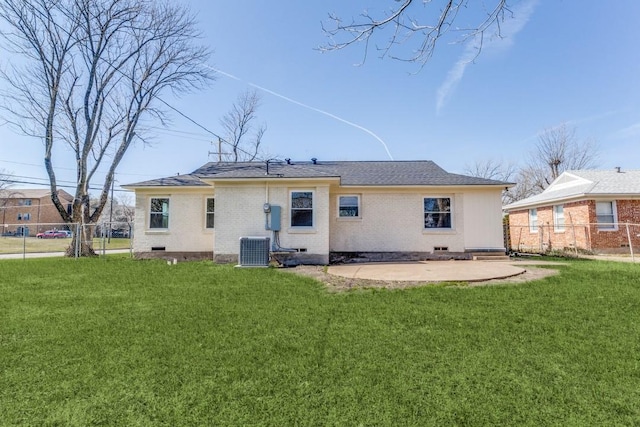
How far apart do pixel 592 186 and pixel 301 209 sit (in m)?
14.0

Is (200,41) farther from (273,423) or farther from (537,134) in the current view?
(537,134)

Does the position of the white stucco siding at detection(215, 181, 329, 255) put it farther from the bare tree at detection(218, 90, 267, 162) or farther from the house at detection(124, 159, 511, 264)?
the bare tree at detection(218, 90, 267, 162)

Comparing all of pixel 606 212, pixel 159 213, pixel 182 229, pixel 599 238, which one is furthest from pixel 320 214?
pixel 606 212

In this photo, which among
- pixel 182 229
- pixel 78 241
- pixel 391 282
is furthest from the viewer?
pixel 78 241

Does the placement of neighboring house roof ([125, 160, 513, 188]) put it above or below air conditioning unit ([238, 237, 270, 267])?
above

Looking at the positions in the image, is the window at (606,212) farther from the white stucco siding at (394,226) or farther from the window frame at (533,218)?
the white stucco siding at (394,226)

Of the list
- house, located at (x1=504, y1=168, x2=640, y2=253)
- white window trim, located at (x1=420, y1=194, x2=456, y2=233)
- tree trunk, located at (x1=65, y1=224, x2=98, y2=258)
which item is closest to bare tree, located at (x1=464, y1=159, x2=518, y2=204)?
house, located at (x1=504, y1=168, x2=640, y2=253)

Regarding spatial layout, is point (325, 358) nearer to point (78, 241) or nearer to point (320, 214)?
point (320, 214)

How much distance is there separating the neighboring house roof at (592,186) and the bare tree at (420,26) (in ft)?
46.6

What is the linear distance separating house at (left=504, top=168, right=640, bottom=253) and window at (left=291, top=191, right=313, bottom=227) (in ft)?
31.2

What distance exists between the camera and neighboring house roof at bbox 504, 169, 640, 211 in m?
13.6

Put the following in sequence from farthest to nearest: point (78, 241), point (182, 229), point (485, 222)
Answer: point (78, 241)
point (182, 229)
point (485, 222)

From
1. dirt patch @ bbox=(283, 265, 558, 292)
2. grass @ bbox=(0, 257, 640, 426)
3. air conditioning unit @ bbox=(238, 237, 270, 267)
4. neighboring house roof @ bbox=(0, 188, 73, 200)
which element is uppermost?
neighboring house roof @ bbox=(0, 188, 73, 200)

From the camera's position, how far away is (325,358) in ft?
10.1
